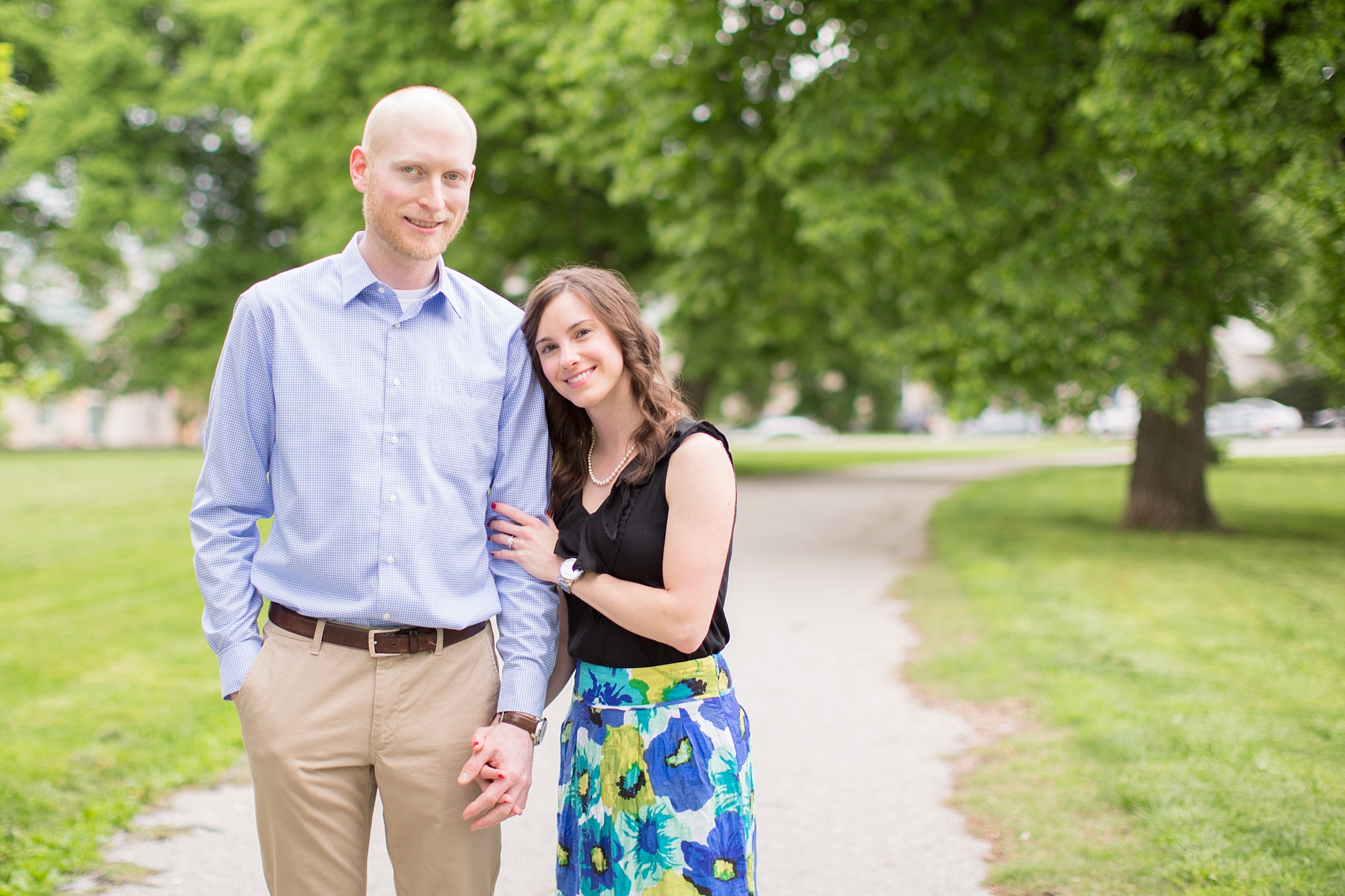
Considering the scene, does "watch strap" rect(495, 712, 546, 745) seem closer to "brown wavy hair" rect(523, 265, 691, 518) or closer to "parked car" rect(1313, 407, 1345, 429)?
"brown wavy hair" rect(523, 265, 691, 518)

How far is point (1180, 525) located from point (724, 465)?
507 inches

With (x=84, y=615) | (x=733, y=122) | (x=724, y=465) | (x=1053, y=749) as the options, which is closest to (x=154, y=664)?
(x=84, y=615)

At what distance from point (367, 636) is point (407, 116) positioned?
103cm

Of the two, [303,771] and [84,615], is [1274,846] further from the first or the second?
[84,615]

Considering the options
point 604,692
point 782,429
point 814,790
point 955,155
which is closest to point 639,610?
point 604,692

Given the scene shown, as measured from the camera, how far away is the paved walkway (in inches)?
152

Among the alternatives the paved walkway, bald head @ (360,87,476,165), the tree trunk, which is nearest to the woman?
bald head @ (360,87,476,165)

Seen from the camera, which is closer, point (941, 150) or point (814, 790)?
point (814, 790)

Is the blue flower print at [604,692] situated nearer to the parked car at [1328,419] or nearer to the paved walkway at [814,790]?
the paved walkway at [814,790]

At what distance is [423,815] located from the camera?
7.21ft

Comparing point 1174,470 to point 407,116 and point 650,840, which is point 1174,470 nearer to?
point 650,840

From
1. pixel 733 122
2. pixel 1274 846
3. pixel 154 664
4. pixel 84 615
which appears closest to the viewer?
pixel 1274 846

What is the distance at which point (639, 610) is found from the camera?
226 cm

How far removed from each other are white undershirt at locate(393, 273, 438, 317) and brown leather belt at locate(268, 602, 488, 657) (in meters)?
Result: 0.65
